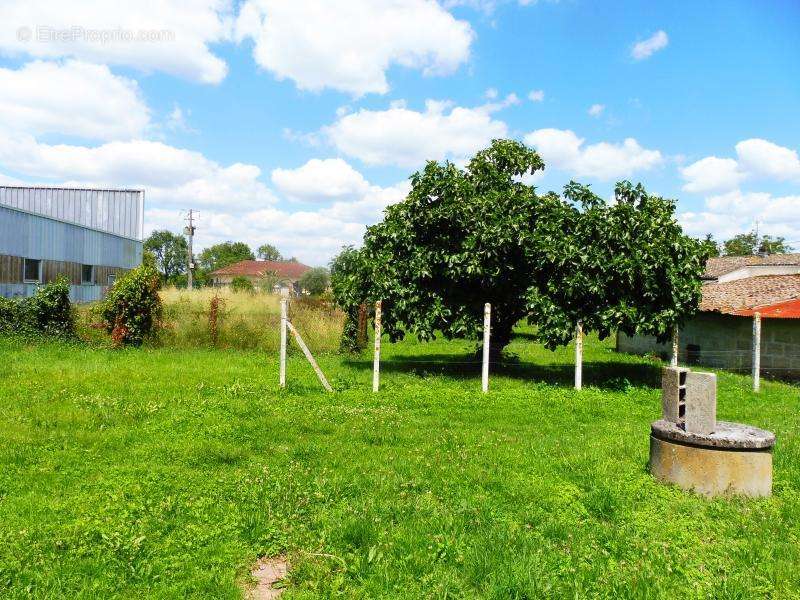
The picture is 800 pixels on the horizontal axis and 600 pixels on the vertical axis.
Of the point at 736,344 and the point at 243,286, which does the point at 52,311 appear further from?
the point at 243,286

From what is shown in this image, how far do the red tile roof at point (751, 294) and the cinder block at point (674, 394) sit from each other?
35.1 feet

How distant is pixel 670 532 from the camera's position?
4695mm

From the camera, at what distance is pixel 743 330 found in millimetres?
16609

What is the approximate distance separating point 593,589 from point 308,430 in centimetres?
452

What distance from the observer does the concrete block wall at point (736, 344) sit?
15.1 metres

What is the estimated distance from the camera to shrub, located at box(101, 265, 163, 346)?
15625 millimetres

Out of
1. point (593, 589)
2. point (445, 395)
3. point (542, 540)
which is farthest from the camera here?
point (445, 395)

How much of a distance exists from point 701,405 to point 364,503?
323 centimetres

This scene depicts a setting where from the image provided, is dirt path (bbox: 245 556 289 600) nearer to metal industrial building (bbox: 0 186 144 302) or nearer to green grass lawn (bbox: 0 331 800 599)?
green grass lawn (bbox: 0 331 800 599)

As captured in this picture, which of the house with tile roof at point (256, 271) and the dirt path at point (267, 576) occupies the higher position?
the house with tile roof at point (256, 271)

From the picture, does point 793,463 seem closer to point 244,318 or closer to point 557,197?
point 557,197

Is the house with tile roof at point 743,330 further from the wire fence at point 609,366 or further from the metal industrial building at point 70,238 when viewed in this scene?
the metal industrial building at point 70,238

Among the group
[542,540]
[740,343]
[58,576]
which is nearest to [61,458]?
[58,576]

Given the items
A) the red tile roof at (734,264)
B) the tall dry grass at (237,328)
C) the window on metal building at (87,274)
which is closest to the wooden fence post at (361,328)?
the tall dry grass at (237,328)
